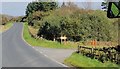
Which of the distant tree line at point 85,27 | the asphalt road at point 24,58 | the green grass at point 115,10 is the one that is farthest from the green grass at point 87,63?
the distant tree line at point 85,27

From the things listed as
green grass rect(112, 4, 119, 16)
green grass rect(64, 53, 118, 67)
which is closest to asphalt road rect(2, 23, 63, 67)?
green grass rect(64, 53, 118, 67)

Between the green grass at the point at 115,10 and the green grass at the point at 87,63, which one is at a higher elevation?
the green grass at the point at 115,10

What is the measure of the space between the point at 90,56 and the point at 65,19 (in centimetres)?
2251

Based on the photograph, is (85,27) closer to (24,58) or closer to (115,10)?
(24,58)

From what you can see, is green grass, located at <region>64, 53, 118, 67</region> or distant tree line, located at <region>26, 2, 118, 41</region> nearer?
green grass, located at <region>64, 53, 118, 67</region>

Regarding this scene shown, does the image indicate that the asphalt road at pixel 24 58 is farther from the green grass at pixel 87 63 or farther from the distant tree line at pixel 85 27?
the distant tree line at pixel 85 27

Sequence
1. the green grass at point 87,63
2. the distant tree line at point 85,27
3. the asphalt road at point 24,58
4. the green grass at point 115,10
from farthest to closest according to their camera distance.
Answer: the distant tree line at point 85,27 → the asphalt road at point 24,58 → the green grass at point 87,63 → the green grass at point 115,10

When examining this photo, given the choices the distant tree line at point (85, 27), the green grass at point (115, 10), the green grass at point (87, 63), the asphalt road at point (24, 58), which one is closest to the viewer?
the green grass at point (115, 10)

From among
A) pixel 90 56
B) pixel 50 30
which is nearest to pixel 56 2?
pixel 50 30

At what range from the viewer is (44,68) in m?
18.1

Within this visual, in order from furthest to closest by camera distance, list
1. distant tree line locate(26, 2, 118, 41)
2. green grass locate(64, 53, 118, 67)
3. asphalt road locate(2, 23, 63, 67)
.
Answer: distant tree line locate(26, 2, 118, 41) → asphalt road locate(2, 23, 63, 67) → green grass locate(64, 53, 118, 67)

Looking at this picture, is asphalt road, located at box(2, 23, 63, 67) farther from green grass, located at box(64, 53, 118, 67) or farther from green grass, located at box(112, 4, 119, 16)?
green grass, located at box(112, 4, 119, 16)

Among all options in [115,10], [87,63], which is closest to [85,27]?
[87,63]

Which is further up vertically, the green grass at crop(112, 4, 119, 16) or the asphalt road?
the green grass at crop(112, 4, 119, 16)
